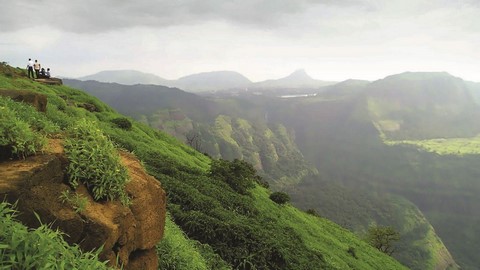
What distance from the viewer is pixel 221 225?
23781mm

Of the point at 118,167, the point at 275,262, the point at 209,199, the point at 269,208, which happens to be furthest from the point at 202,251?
the point at 269,208

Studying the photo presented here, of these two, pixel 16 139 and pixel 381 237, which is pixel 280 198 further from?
pixel 381 237

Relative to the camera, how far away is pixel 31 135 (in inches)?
372

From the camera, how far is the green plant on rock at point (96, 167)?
396 inches

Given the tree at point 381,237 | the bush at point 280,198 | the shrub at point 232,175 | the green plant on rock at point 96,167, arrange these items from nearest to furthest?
the green plant on rock at point 96,167, the shrub at point 232,175, the bush at point 280,198, the tree at point 381,237

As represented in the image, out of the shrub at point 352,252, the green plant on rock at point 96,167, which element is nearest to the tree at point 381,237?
the shrub at point 352,252

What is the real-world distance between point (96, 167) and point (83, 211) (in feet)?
4.63

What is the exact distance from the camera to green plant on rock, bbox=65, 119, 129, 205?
10.1 meters

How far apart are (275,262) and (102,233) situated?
1777 centimetres

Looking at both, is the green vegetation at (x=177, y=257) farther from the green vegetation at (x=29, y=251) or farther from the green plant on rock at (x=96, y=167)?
the green vegetation at (x=29, y=251)

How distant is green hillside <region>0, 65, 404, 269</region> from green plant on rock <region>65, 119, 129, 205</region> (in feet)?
3.33

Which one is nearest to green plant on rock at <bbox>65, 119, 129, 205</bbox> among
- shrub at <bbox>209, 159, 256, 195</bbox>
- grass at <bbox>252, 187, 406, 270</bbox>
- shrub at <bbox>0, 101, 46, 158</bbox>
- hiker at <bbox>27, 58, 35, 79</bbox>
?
shrub at <bbox>0, 101, 46, 158</bbox>

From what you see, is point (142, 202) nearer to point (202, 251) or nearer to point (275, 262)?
point (202, 251)

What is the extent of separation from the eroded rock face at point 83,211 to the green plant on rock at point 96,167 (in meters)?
0.24
